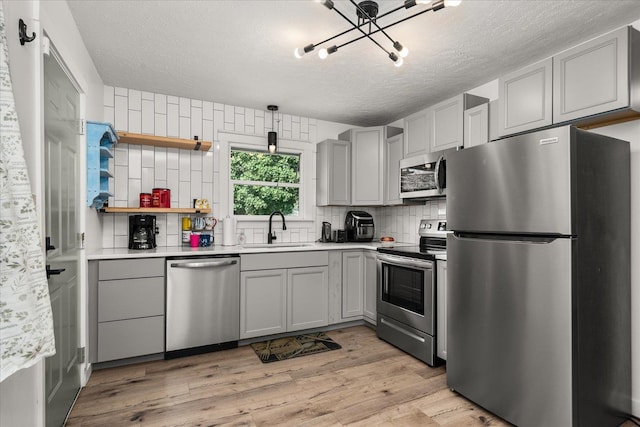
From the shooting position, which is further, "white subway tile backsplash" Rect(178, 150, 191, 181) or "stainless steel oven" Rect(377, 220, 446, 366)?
"white subway tile backsplash" Rect(178, 150, 191, 181)

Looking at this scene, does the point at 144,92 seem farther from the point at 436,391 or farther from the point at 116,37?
the point at 436,391

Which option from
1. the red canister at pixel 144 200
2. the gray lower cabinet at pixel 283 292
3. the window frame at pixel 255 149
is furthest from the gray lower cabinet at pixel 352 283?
the red canister at pixel 144 200

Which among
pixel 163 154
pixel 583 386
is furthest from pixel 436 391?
pixel 163 154

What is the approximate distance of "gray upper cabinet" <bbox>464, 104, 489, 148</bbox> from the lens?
2.80m

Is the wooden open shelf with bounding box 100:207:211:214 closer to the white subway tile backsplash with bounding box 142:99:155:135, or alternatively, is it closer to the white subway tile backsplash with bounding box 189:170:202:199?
the white subway tile backsplash with bounding box 189:170:202:199

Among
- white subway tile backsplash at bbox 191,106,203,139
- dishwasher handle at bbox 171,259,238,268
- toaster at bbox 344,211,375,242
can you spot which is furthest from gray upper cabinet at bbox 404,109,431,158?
white subway tile backsplash at bbox 191,106,203,139

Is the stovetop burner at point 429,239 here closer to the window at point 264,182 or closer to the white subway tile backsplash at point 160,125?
the window at point 264,182

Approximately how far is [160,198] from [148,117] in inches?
32.5

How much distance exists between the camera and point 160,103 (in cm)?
349

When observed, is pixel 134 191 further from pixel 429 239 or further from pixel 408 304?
pixel 429 239

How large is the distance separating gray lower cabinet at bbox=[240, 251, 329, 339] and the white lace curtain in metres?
2.26

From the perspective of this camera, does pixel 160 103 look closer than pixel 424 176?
No

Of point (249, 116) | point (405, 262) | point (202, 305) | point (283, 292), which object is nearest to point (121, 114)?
point (249, 116)

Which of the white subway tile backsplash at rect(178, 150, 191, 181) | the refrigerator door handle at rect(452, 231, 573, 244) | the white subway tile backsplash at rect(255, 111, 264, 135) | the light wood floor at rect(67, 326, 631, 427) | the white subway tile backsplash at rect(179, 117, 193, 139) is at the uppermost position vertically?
the white subway tile backsplash at rect(255, 111, 264, 135)
